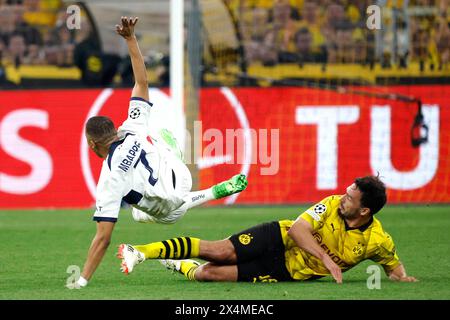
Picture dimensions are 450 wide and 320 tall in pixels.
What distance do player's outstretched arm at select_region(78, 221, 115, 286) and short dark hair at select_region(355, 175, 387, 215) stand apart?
2.13 metres

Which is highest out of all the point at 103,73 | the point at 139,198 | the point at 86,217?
the point at 103,73

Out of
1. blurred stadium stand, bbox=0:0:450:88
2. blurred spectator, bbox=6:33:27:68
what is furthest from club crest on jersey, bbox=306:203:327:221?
blurred spectator, bbox=6:33:27:68

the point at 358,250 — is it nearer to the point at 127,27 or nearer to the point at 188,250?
the point at 188,250

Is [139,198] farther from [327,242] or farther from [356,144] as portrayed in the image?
[356,144]

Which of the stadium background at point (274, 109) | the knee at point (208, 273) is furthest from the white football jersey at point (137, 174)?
the stadium background at point (274, 109)

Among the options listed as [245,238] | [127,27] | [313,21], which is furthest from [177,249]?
[313,21]

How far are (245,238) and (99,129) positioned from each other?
1646mm

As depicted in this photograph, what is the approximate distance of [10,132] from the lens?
17750 mm

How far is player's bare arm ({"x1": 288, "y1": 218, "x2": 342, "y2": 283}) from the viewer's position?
8.55 metres

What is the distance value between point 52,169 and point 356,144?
5323 mm

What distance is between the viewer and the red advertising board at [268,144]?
17.7 metres

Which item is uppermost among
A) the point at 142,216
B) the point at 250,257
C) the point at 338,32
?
the point at 338,32

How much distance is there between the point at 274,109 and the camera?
1805cm

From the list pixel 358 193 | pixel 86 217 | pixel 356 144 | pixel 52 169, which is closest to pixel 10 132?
pixel 52 169
